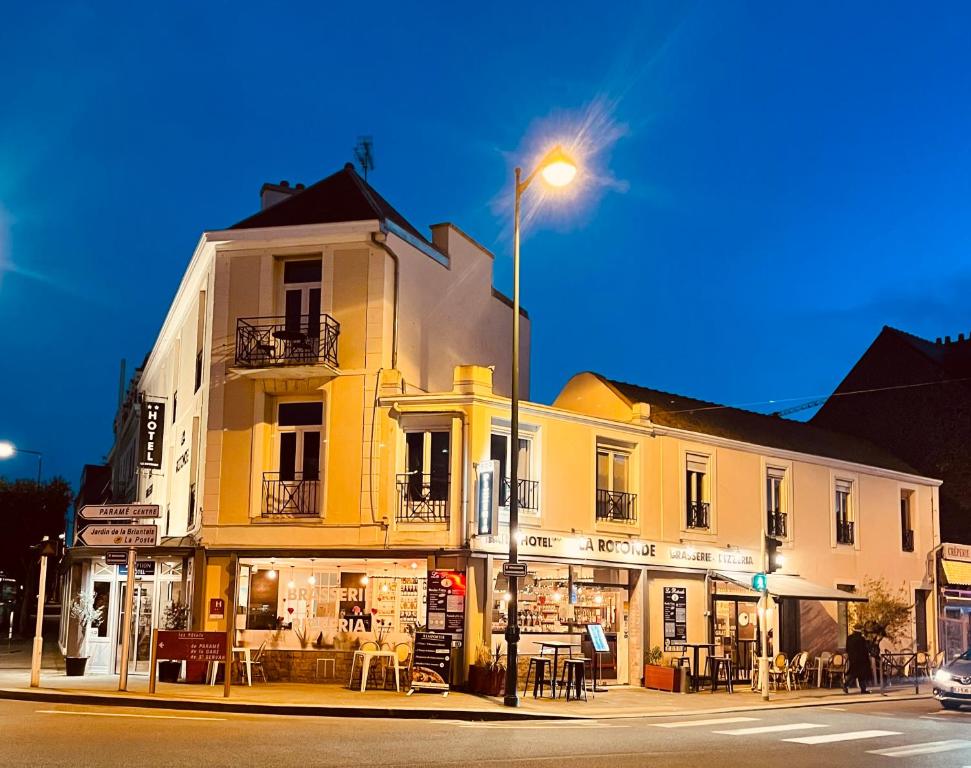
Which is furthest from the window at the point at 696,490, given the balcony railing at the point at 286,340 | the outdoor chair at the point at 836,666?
the balcony railing at the point at 286,340

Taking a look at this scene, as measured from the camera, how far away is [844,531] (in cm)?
Result: 3039

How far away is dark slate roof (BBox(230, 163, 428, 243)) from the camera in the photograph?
24.1m

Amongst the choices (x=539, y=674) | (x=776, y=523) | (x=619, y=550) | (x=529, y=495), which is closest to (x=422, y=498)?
(x=529, y=495)

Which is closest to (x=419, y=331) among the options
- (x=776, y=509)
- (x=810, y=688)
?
(x=776, y=509)

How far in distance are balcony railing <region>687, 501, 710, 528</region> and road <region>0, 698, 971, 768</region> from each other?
8.26 metres

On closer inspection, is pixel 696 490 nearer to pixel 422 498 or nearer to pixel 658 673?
pixel 658 673

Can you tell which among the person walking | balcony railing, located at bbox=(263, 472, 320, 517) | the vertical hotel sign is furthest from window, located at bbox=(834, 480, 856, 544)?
the vertical hotel sign

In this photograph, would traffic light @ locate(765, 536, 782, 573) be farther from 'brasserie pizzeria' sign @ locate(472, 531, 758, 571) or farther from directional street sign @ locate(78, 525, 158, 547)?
directional street sign @ locate(78, 525, 158, 547)

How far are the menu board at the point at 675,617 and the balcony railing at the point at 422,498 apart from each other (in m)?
6.53

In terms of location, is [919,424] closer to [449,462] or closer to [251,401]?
[449,462]

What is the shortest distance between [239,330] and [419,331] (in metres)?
4.06

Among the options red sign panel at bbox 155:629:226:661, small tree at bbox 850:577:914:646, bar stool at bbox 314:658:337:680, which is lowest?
bar stool at bbox 314:658:337:680

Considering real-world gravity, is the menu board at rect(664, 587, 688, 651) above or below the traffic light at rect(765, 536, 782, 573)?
below

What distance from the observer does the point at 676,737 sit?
14.8 meters
